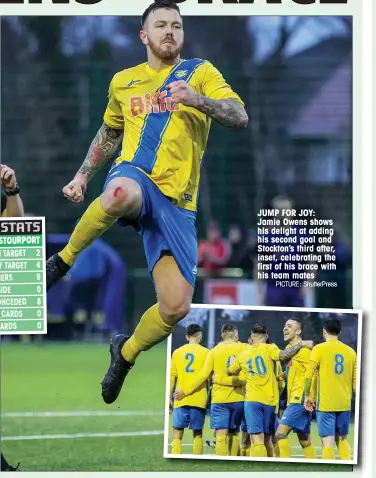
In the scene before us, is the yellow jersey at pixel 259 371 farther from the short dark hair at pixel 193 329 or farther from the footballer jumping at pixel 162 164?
the footballer jumping at pixel 162 164

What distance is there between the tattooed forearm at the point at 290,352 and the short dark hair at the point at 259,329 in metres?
0.17

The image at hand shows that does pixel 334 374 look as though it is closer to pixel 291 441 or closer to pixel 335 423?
pixel 335 423

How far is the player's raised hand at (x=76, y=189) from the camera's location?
25.8 ft

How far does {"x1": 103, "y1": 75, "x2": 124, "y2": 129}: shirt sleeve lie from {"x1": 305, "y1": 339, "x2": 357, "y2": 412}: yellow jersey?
1853 millimetres

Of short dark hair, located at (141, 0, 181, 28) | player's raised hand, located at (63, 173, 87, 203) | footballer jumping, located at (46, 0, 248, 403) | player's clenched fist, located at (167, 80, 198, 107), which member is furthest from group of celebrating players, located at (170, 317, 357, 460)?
short dark hair, located at (141, 0, 181, 28)

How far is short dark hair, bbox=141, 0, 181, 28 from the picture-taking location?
25.7 ft

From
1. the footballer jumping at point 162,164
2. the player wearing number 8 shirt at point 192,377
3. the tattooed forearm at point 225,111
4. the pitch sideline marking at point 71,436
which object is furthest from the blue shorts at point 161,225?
the pitch sideline marking at point 71,436

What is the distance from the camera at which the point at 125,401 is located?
27.6 ft

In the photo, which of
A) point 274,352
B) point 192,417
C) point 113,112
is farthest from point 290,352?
point 113,112

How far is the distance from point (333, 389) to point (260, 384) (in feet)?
1.46

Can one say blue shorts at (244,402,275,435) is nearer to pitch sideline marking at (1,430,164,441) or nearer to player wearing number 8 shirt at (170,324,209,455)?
player wearing number 8 shirt at (170,324,209,455)

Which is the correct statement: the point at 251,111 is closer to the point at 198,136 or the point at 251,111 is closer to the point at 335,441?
the point at 198,136

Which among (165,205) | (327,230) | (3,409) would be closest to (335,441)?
(327,230)

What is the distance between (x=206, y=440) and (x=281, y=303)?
99 cm
